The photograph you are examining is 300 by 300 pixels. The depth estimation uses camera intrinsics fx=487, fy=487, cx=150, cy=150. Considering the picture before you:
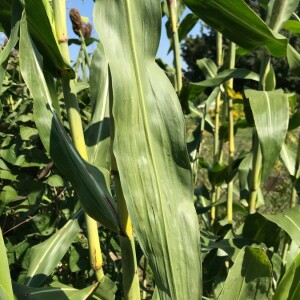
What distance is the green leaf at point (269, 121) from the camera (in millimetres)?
1061

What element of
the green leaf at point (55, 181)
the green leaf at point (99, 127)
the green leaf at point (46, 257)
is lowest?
the green leaf at point (46, 257)

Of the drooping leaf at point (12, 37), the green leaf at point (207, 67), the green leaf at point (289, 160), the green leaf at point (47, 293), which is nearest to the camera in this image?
the drooping leaf at point (12, 37)

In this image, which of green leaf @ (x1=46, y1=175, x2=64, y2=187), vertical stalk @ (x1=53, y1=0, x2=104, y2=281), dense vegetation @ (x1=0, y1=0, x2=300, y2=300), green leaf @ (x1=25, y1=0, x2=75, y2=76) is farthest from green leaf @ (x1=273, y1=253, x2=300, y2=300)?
green leaf @ (x1=46, y1=175, x2=64, y2=187)

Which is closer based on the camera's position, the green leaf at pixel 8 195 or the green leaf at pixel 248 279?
the green leaf at pixel 248 279

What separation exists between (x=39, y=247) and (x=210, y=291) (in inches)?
30.9

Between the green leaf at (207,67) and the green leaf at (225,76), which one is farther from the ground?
the green leaf at (207,67)

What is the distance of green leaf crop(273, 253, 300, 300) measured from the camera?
818mm

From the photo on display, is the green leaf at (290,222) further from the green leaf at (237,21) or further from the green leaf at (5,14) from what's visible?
the green leaf at (5,14)

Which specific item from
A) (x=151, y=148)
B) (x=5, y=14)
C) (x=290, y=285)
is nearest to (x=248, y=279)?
(x=290, y=285)

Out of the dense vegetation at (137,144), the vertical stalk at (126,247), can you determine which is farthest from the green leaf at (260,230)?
the vertical stalk at (126,247)

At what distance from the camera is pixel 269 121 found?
1131 mm

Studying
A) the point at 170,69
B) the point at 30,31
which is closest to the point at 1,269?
the point at 30,31

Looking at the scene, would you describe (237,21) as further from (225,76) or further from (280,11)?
(225,76)

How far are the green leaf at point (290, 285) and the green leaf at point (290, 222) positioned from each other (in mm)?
319
